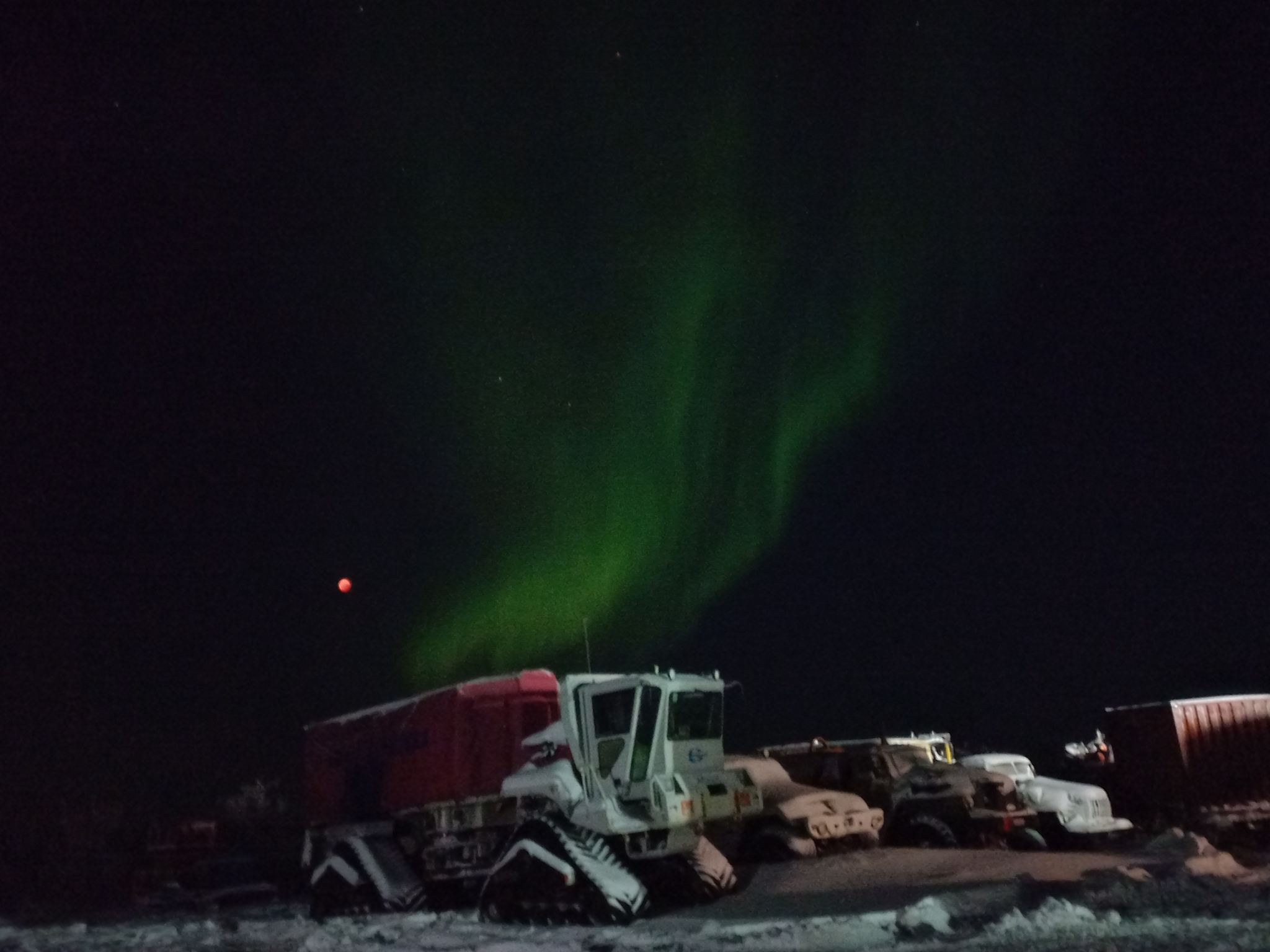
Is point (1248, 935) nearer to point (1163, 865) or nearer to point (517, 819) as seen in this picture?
point (1163, 865)

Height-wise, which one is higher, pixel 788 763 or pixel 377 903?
pixel 788 763

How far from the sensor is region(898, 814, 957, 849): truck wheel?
18812 millimetres

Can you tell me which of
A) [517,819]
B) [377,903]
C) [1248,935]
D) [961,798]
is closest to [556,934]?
[517,819]

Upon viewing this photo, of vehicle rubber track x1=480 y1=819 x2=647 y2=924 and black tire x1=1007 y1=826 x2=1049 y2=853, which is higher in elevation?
vehicle rubber track x1=480 y1=819 x2=647 y2=924

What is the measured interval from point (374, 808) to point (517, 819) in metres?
3.65

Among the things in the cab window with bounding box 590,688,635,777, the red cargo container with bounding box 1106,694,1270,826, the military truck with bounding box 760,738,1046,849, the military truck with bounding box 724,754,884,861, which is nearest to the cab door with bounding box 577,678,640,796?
the cab window with bounding box 590,688,635,777

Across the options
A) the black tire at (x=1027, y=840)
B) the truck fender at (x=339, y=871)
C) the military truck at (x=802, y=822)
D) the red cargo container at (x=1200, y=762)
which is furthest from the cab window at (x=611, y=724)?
the red cargo container at (x=1200, y=762)

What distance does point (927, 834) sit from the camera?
19.0m

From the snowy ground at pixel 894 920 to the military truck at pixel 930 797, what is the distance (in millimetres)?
2254

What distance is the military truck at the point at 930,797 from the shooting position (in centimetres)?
1877

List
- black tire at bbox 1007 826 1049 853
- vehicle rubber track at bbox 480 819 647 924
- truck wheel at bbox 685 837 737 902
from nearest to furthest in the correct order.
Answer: vehicle rubber track at bbox 480 819 647 924
truck wheel at bbox 685 837 737 902
black tire at bbox 1007 826 1049 853

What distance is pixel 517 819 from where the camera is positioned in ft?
50.2

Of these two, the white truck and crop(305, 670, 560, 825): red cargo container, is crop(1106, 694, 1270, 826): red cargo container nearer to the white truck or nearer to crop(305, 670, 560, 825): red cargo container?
the white truck

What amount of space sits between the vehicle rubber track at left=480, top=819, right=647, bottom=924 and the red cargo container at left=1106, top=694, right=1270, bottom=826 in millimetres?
11075
